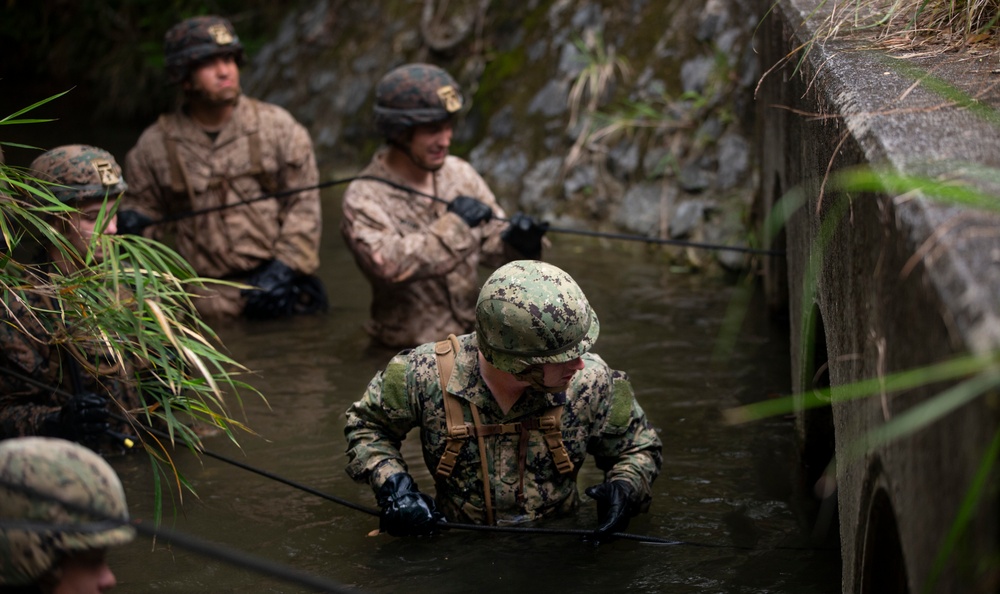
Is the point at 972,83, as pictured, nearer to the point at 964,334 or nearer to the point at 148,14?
the point at 964,334

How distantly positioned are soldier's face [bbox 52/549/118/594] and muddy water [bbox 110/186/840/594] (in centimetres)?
150

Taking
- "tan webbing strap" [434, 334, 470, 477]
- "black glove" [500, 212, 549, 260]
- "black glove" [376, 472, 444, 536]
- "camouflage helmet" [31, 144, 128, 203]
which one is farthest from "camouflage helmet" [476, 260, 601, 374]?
"black glove" [500, 212, 549, 260]

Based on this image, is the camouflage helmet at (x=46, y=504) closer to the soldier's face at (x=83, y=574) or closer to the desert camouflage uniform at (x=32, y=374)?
the soldier's face at (x=83, y=574)

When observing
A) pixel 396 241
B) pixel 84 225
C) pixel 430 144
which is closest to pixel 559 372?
pixel 84 225

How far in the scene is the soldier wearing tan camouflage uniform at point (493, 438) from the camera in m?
4.21

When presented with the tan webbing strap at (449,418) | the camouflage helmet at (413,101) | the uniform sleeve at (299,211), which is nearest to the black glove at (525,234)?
the camouflage helmet at (413,101)

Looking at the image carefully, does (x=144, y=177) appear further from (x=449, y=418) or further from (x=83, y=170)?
(x=449, y=418)

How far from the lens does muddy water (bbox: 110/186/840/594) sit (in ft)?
14.4

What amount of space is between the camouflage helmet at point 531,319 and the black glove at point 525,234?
2370 millimetres

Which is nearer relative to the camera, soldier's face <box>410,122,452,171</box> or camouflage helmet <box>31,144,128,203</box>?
camouflage helmet <box>31,144,128,203</box>

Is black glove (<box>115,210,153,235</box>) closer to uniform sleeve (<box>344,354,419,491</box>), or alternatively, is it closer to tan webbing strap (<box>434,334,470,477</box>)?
uniform sleeve (<box>344,354,419,491</box>)

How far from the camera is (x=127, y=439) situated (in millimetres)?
4547

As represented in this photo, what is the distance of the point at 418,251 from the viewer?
6.38 m

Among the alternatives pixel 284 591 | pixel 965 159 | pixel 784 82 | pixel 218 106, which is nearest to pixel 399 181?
pixel 218 106
